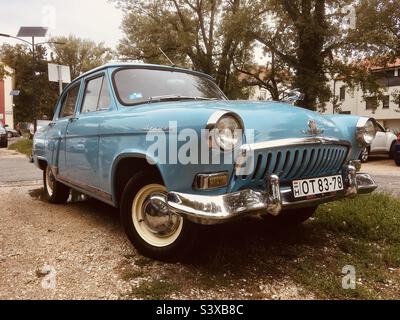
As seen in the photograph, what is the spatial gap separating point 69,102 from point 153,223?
2616mm

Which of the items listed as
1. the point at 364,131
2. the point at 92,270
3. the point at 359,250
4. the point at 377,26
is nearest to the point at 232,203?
the point at 92,270

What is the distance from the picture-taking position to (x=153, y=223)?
3033mm

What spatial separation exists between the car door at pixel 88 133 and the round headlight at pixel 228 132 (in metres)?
1.47

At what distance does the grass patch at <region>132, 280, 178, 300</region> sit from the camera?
2512mm

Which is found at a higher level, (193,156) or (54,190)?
(193,156)

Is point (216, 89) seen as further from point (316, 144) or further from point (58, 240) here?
point (58, 240)

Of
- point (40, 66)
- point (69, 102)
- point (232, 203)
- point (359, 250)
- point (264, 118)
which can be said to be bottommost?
point (359, 250)

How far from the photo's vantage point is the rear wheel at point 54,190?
5.26m

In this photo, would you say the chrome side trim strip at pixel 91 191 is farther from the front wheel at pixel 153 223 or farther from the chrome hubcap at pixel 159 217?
the chrome hubcap at pixel 159 217

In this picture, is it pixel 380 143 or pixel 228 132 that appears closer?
pixel 228 132

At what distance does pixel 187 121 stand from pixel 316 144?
1001 millimetres

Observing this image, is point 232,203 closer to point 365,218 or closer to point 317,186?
point 317,186

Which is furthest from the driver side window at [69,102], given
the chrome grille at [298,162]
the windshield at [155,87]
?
the chrome grille at [298,162]
